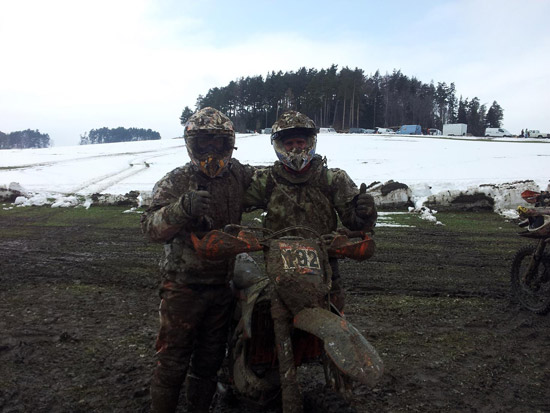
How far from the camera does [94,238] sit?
10.1 metres

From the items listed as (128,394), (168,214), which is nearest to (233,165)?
(168,214)

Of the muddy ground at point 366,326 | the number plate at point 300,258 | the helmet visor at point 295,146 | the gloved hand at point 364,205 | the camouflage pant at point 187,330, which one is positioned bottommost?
the muddy ground at point 366,326

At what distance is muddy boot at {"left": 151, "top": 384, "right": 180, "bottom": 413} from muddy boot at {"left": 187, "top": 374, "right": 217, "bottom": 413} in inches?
8.2

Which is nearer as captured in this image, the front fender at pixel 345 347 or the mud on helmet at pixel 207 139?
the front fender at pixel 345 347

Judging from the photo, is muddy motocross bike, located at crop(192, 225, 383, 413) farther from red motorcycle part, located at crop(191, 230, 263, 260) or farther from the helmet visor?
the helmet visor

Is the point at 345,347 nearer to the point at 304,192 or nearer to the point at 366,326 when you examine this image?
the point at 304,192

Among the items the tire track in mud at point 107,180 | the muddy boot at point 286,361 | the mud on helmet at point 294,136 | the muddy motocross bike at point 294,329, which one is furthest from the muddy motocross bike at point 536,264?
the tire track in mud at point 107,180

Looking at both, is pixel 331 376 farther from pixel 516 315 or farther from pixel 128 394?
pixel 516 315

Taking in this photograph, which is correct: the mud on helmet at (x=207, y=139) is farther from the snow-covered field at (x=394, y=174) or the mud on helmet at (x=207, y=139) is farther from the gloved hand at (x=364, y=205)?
the snow-covered field at (x=394, y=174)

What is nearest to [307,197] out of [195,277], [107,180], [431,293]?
[195,277]

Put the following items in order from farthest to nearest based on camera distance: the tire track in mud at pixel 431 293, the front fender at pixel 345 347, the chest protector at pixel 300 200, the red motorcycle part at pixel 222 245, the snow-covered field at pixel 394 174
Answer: the snow-covered field at pixel 394 174 < the tire track in mud at pixel 431 293 < the chest protector at pixel 300 200 < the red motorcycle part at pixel 222 245 < the front fender at pixel 345 347

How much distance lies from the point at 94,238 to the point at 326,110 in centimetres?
8081

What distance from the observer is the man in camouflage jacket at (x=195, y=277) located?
11.5ft

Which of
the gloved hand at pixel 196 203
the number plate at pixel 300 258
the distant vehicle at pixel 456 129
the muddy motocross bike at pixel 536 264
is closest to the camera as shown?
the number plate at pixel 300 258
